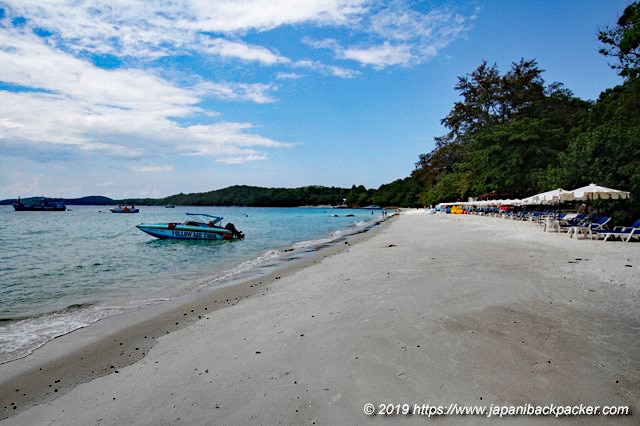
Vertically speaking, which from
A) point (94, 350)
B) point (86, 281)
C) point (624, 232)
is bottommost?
point (86, 281)

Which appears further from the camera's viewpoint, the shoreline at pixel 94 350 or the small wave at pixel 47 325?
the small wave at pixel 47 325

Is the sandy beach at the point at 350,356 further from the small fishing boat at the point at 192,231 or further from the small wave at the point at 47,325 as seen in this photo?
the small fishing boat at the point at 192,231

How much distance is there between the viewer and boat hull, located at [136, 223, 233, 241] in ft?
85.9

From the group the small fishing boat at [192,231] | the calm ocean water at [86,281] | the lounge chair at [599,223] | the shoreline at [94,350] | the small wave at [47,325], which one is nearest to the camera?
the shoreline at [94,350]

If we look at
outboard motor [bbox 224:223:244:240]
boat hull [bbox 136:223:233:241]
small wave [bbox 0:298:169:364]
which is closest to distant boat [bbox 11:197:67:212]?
boat hull [bbox 136:223:233:241]

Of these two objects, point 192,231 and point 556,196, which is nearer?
point 556,196

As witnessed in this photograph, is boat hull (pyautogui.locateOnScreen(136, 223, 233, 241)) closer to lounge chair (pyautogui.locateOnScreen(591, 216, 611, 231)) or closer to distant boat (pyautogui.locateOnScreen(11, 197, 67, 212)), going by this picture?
lounge chair (pyautogui.locateOnScreen(591, 216, 611, 231))

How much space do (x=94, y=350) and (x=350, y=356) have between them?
4.05m

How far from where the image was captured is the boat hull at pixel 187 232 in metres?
26.2

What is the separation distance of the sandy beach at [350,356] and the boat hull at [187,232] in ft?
61.7

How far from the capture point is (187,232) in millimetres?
26469

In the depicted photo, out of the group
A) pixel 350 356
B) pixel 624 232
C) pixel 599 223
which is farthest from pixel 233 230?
pixel 350 356

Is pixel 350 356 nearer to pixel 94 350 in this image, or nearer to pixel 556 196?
pixel 94 350

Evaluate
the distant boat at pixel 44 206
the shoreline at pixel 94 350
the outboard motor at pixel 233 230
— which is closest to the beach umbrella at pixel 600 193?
the shoreline at pixel 94 350
